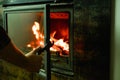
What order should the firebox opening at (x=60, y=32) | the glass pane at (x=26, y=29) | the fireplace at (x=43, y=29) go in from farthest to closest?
the glass pane at (x=26, y=29) → the firebox opening at (x=60, y=32) → the fireplace at (x=43, y=29)

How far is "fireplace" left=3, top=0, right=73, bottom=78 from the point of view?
1.93m

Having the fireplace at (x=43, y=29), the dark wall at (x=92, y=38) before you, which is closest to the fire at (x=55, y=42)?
the fireplace at (x=43, y=29)

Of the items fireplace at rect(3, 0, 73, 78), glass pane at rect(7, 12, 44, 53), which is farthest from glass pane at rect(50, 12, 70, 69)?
glass pane at rect(7, 12, 44, 53)

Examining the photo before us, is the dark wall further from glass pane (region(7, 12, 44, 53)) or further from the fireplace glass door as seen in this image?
glass pane (region(7, 12, 44, 53))

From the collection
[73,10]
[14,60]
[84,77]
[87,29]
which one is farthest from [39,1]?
[14,60]

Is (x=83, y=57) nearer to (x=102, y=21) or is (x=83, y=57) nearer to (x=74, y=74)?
(x=74, y=74)

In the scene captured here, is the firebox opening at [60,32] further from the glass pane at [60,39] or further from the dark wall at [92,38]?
the dark wall at [92,38]

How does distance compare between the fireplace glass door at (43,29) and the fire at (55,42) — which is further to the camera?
the fire at (55,42)

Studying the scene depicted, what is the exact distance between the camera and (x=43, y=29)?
2.25 metres

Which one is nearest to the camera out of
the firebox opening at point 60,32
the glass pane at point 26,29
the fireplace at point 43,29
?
the fireplace at point 43,29

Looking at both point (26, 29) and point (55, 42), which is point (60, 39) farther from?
point (26, 29)

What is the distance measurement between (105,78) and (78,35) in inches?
14.4

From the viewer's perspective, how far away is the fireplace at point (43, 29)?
1.93 metres

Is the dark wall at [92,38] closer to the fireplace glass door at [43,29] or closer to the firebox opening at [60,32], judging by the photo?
the fireplace glass door at [43,29]
